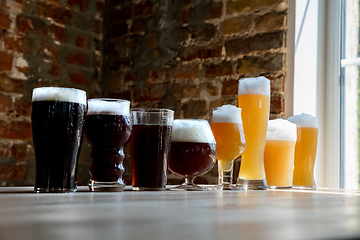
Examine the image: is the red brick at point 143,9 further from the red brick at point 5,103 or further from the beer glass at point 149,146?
the beer glass at point 149,146

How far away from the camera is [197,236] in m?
0.24

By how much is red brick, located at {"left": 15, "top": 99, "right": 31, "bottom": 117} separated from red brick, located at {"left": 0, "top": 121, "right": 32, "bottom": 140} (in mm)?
53

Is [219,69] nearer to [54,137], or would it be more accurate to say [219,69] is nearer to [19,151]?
[19,151]

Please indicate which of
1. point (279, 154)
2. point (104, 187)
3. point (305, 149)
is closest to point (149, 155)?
point (104, 187)

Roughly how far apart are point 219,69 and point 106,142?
1359mm

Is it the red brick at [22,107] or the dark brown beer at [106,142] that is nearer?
the dark brown beer at [106,142]

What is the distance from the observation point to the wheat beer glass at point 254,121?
121 centimetres

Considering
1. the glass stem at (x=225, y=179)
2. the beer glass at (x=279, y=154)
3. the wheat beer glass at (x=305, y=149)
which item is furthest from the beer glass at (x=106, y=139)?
the wheat beer glass at (x=305, y=149)

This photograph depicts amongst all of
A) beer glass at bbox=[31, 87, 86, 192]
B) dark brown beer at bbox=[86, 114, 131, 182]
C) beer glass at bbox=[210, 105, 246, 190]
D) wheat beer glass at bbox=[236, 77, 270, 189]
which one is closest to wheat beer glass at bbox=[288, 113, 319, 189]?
wheat beer glass at bbox=[236, 77, 270, 189]

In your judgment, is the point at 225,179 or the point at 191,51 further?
the point at 191,51

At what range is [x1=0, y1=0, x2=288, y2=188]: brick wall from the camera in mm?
2041

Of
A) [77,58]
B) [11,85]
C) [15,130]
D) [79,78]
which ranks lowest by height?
[15,130]

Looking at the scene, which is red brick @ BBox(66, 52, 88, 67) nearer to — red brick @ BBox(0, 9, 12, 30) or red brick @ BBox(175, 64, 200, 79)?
red brick @ BBox(0, 9, 12, 30)

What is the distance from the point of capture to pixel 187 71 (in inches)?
88.3
